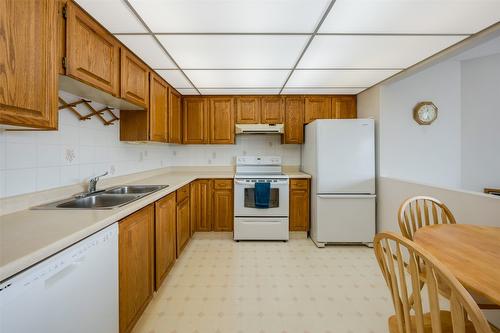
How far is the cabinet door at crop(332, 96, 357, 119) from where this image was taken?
12.0 ft

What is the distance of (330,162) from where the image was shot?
3.06m

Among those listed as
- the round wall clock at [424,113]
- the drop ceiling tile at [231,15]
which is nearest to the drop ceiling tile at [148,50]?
the drop ceiling tile at [231,15]

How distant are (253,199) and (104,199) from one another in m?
1.87

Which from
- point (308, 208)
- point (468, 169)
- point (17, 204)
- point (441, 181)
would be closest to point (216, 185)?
point (308, 208)

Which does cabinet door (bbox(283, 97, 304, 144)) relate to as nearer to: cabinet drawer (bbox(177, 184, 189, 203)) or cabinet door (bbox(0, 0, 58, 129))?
Answer: cabinet drawer (bbox(177, 184, 189, 203))

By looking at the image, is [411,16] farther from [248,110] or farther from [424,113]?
[248,110]

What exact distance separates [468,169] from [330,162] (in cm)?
177

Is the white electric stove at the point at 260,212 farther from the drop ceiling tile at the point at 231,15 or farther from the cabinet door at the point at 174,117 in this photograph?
the drop ceiling tile at the point at 231,15

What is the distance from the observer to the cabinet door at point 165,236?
1955mm

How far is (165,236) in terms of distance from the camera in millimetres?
2150

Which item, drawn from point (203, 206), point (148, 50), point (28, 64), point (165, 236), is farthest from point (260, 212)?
point (28, 64)

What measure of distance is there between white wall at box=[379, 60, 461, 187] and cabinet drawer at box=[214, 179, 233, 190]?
2.06m

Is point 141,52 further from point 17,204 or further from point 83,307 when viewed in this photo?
point 83,307

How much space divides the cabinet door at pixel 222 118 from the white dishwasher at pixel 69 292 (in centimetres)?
255
